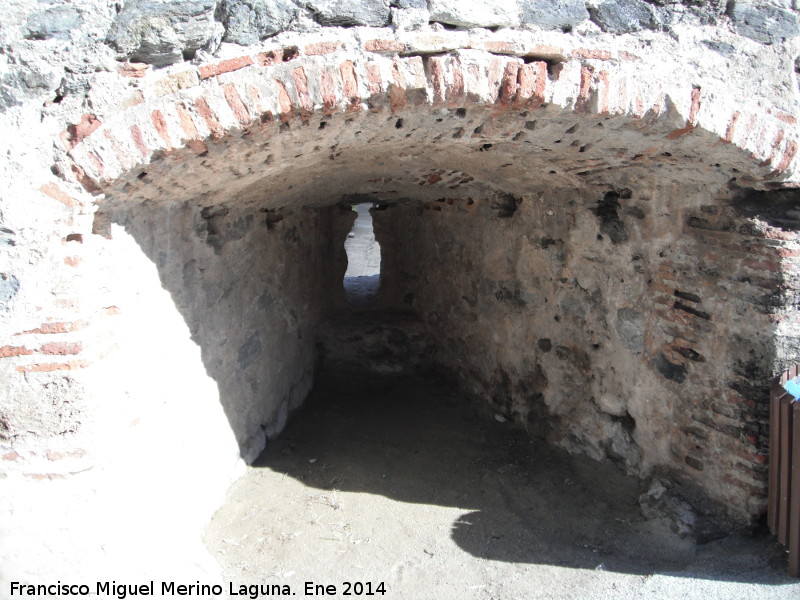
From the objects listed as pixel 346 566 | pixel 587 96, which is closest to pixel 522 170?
pixel 587 96

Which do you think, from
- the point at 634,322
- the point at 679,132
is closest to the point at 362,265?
the point at 634,322

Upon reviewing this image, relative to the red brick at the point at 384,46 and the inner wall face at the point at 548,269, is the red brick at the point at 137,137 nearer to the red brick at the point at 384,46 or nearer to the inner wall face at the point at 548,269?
the inner wall face at the point at 548,269

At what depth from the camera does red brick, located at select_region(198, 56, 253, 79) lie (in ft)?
7.23

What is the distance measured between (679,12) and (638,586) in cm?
236

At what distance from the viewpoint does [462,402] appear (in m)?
4.70

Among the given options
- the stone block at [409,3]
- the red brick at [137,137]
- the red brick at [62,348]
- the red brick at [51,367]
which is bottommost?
the red brick at [51,367]

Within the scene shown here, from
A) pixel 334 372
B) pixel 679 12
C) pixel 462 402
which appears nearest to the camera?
pixel 679 12

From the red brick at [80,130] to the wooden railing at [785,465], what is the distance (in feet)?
9.29

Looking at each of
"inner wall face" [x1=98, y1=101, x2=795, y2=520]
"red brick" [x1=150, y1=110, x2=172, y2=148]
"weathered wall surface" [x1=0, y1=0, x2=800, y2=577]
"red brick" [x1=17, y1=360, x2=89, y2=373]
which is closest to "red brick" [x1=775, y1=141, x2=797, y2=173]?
"weathered wall surface" [x1=0, y1=0, x2=800, y2=577]

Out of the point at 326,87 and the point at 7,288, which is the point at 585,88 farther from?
the point at 7,288

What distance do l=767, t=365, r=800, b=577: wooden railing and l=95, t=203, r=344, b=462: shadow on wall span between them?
2.63m

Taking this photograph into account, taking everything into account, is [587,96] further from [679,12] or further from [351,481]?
[351,481]

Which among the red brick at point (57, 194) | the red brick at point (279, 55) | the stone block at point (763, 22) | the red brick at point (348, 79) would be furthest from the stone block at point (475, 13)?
the red brick at point (57, 194)

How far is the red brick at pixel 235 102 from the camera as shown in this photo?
2.17 m
